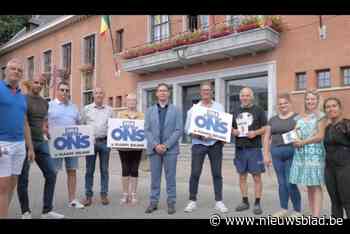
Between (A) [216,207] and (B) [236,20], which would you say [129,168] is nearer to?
(A) [216,207]

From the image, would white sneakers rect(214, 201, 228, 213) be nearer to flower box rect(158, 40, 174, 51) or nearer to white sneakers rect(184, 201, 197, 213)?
white sneakers rect(184, 201, 197, 213)

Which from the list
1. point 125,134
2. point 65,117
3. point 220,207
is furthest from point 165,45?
point 220,207

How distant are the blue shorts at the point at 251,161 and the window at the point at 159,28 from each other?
44.8 ft

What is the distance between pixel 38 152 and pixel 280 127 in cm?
341

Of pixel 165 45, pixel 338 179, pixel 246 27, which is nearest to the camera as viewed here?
pixel 338 179

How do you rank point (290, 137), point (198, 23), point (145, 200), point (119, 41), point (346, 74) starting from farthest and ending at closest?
point (119, 41), point (198, 23), point (346, 74), point (145, 200), point (290, 137)

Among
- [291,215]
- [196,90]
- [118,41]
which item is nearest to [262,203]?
[291,215]

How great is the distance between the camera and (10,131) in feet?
14.5

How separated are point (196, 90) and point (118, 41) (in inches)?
241

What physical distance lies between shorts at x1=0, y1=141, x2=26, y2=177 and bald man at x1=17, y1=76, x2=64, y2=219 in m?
0.65

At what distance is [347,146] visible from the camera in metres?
4.52

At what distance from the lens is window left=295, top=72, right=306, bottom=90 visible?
539 inches

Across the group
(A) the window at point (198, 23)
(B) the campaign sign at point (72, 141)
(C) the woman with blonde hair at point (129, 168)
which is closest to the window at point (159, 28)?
(A) the window at point (198, 23)
